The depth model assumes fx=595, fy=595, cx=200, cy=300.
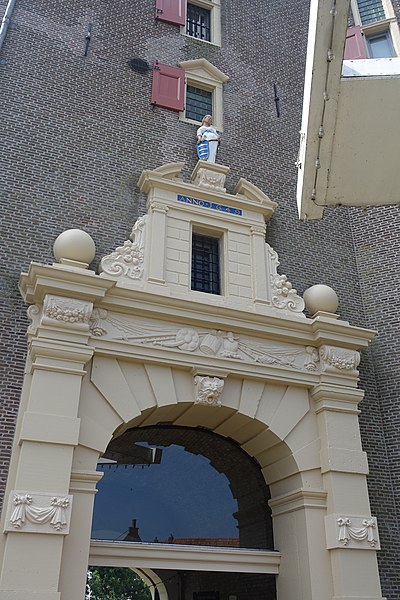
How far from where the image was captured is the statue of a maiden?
38.0ft

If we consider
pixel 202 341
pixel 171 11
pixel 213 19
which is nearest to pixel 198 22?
pixel 213 19

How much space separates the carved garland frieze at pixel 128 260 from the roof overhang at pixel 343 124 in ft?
15.3

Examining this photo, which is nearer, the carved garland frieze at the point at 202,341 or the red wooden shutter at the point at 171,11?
the carved garland frieze at the point at 202,341

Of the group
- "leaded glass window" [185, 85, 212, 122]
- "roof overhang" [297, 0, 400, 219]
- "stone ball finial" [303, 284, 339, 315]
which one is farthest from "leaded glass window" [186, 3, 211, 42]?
"roof overhang" [297, 0, 400, 219]

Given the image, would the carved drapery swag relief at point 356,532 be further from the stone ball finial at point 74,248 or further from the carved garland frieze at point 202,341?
the stone ball finial at point 74,248

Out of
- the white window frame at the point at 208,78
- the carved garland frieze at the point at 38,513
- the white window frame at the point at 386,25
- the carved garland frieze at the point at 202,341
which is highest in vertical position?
the white window frame at the point at 386,25

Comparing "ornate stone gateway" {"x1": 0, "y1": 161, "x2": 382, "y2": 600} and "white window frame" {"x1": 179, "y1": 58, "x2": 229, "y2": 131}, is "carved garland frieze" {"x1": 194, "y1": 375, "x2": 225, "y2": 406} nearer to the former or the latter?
"ornate stone gateway" {"x1": 0, "y1": 161, "x2": 382, "y2": 600}

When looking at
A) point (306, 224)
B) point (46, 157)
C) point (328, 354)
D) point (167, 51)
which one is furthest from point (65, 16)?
point (328, 354)

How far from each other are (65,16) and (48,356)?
7.73m

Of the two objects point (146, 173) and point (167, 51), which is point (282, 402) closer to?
point (146, 173)

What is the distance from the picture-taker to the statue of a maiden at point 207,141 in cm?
1157

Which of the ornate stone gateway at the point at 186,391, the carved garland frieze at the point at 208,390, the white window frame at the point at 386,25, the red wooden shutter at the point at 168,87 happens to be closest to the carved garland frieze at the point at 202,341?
the ornate stone gateway at the point at 186,391

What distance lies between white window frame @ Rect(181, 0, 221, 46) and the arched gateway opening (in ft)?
29.5

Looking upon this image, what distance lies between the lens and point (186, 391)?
9141mm
